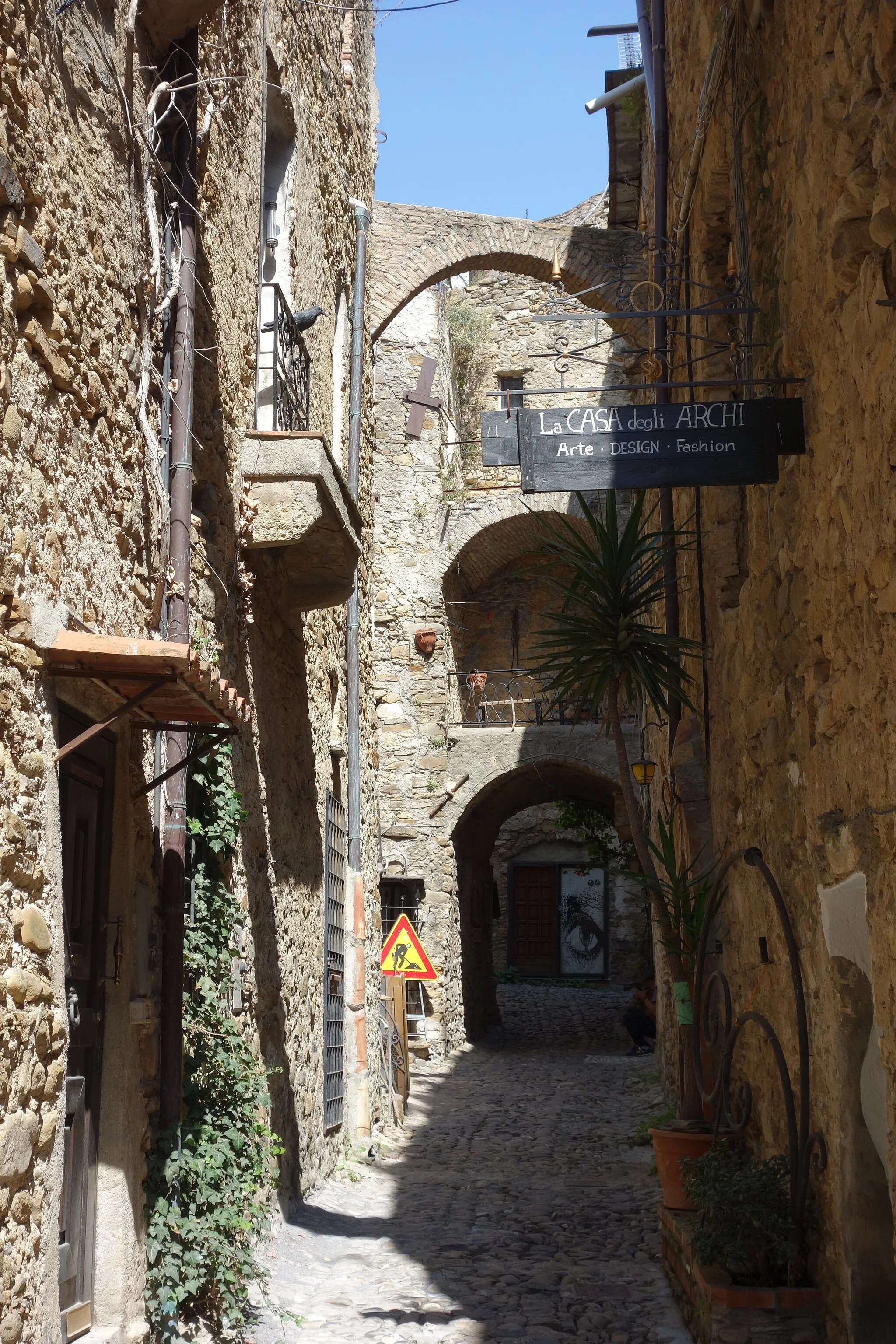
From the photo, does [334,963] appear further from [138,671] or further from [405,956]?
[138,671]

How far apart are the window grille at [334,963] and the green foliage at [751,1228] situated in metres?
4.14

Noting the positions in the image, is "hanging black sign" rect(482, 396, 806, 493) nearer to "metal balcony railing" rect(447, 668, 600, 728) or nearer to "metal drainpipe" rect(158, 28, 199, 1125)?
"metal drainpipe" rect(158, 28, 199, 1125)

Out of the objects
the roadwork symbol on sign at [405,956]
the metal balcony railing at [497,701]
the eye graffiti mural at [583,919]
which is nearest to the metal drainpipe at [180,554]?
the roadwork symbol on sign at [405,956]

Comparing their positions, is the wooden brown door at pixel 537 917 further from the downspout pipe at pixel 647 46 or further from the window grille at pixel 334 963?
the downspout pipe at pixel 647 46

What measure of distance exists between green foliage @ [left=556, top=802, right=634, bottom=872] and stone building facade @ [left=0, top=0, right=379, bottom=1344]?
→ 14.1 m

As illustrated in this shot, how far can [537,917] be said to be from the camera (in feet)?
87.8

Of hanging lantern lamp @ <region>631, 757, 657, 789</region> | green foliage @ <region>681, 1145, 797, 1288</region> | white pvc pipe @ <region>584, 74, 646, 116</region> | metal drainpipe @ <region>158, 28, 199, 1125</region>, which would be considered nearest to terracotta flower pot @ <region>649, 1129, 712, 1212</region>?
green foliage @ <region>681, 1145, 797, 1288</region>

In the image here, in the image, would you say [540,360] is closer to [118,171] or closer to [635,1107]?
A: [635,1107]

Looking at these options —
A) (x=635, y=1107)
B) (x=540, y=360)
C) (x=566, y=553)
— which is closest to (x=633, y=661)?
(x=566, y=553)

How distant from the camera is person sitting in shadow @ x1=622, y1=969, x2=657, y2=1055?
1541cm

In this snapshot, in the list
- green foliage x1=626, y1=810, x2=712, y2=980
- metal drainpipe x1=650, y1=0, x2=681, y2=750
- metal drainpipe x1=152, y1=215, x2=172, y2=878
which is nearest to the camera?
metal drainpipe x1=152, y1=215, x2=172, y2=878

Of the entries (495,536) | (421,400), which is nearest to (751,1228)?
A: (421,400)

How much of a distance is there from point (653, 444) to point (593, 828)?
18999mm

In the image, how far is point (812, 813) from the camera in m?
4.07
